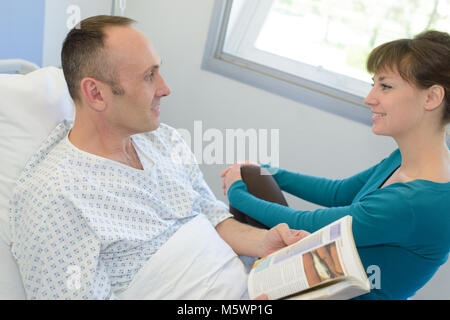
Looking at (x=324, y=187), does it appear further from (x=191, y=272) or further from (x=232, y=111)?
(x=232, y=111)

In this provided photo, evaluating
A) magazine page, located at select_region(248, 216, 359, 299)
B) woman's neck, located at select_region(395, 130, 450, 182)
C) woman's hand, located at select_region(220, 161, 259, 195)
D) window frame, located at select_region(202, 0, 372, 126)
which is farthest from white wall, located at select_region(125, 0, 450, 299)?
magazine page, located at select_region(248, 216, 359, 299)

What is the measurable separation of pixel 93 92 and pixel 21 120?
0.24 meters

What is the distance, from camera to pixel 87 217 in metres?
1.14

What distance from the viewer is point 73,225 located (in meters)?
1.13

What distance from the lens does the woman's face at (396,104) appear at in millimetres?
1312

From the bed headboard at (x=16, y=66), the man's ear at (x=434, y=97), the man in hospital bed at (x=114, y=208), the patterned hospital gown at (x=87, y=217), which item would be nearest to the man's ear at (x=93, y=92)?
the man in hospital bed at (x=114, y=208)

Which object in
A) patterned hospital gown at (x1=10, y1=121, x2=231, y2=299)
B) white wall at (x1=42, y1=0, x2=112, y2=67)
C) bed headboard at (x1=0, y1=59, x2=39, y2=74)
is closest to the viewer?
patterned hospital gown at (x1=10, y1=121, x2=231, y2=299)

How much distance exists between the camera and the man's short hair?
1275 mm

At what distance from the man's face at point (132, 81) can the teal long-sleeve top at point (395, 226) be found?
1.67ft

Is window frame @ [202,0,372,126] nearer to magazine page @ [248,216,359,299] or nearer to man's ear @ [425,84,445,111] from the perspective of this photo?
man's ear @ [425,84,445,111]

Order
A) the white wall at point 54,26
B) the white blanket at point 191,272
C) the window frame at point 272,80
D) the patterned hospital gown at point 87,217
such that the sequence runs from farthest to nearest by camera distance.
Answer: the window frame at point 272,80
the white wall at point 54,26
the white blanket at point 191,272
the patterned hospital gown at point 87,217

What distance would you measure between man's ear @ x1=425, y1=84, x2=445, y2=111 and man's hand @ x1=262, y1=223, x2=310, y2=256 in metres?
0.51

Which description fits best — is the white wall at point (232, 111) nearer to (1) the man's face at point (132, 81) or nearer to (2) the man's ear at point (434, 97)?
(2) the man's ear at point (434, 97)

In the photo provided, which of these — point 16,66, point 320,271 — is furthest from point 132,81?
point 320,271
